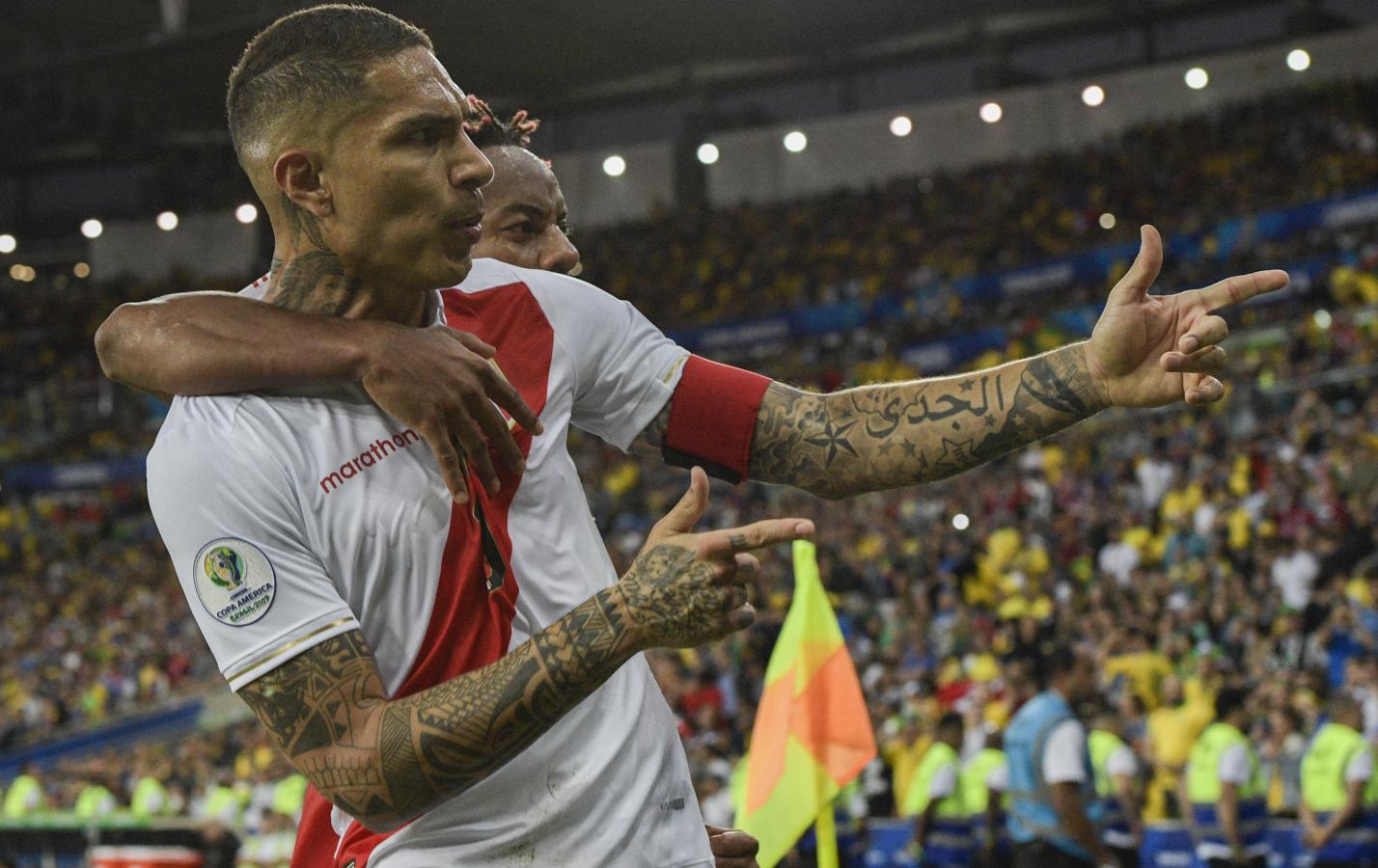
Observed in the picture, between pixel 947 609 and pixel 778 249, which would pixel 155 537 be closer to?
pixel 778 249

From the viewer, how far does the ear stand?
204 cm

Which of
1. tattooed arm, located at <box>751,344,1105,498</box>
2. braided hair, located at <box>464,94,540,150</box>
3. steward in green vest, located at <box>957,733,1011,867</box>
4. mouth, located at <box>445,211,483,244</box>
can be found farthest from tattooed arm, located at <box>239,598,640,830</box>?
steward in green vest, located at <box>957,733,1011,867</box>

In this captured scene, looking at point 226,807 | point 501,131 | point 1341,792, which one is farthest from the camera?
point 226,807

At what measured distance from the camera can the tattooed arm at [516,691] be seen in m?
1.78

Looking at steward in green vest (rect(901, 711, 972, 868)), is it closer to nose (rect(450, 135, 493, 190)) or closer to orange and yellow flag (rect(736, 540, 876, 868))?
orange and yellow flag (rect(736, 540, 876, 868))

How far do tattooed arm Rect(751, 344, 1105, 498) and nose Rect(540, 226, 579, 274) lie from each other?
101 centimetres

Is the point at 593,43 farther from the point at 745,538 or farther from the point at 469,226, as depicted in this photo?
the point at 745,538

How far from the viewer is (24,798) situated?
15758mm

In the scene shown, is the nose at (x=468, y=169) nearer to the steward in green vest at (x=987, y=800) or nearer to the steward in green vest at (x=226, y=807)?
the steward in green vest at (x=987, y=800)

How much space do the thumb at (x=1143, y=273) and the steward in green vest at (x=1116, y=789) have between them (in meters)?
6.90

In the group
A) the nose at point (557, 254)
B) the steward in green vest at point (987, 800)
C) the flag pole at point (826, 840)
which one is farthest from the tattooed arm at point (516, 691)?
the steward in green vest at point (987, 800)

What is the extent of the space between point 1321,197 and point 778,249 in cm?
1079

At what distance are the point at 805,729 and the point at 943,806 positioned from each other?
3308mm

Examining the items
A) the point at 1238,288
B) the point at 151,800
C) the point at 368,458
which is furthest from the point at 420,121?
the point at 151,800
